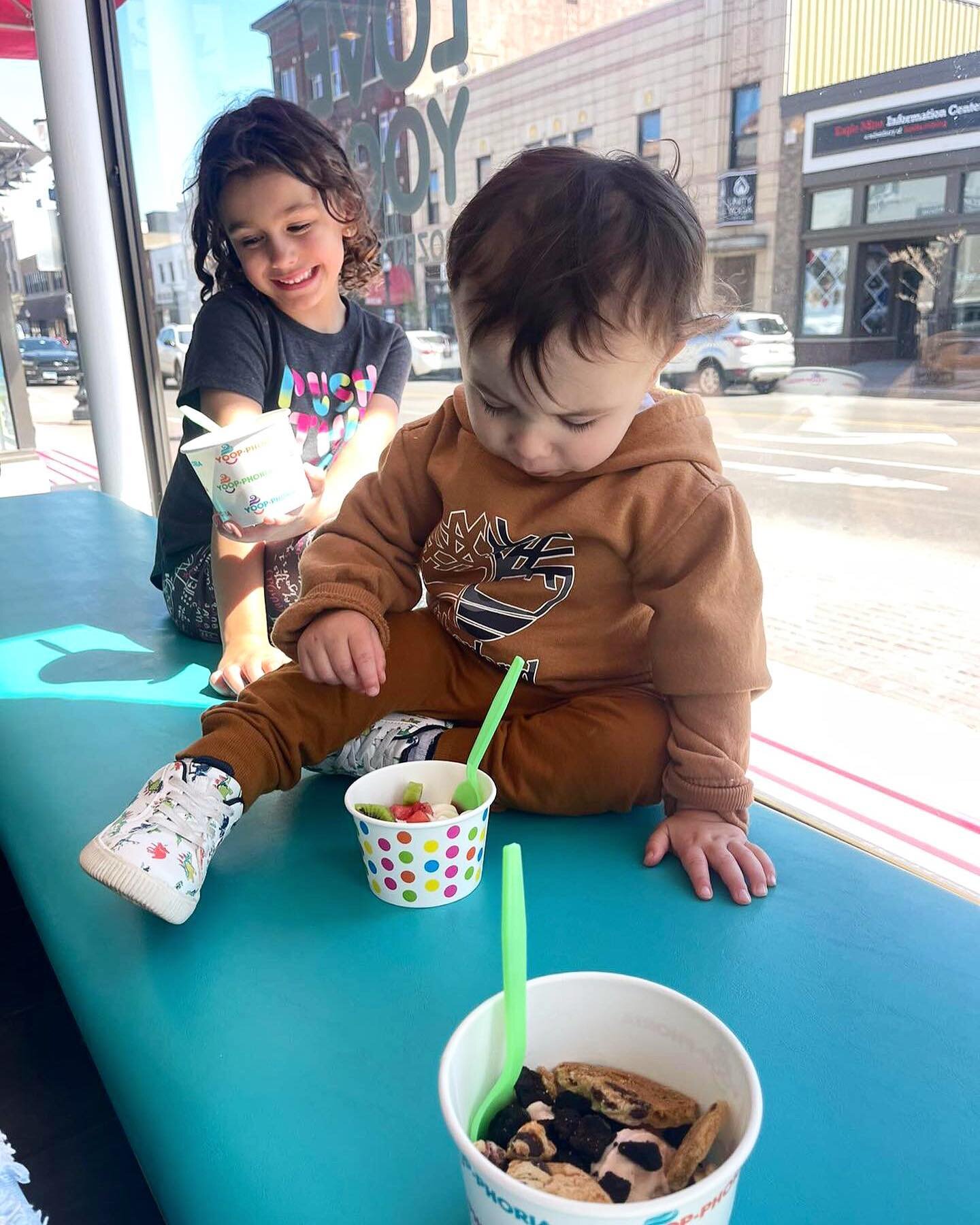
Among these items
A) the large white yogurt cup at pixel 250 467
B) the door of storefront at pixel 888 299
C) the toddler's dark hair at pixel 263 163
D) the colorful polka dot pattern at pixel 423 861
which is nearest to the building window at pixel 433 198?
the toddler's dark hair at pixel 263 163

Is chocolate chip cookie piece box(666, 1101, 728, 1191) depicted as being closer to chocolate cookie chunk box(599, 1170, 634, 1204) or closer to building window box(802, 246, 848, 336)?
chocolate cookie chunk box(599, 1170, 634, 1204)

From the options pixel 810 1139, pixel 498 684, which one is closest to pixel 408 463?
pixel 498 684

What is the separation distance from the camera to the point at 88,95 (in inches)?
108

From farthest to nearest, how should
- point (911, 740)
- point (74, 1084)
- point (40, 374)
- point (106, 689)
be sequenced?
point (40, 374)
point (911, 740)
point (106, 689)
point (74, 1084)

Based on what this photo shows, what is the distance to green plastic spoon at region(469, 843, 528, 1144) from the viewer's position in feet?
1.72

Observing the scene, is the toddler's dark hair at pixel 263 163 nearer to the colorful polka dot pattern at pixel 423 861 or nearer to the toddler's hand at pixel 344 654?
the toddler's hand at pixel 344 654

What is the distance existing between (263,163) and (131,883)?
1.09 metres

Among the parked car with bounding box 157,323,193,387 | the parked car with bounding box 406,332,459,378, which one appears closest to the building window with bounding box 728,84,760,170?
the parked car with bounding box 406,332,459,378

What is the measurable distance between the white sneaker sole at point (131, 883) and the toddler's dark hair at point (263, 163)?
3.46 ft

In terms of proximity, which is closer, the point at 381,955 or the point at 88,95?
the point at 381,955

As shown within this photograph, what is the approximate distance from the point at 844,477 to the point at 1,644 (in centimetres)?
135

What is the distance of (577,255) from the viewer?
31.8 inches

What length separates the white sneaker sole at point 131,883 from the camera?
796mm

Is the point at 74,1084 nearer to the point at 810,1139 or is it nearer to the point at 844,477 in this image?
the point at 810,1139
